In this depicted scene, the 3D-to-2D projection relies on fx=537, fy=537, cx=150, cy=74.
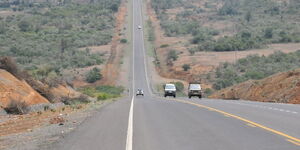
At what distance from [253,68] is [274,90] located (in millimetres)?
40147

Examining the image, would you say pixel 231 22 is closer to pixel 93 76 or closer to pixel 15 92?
pixel 93 76

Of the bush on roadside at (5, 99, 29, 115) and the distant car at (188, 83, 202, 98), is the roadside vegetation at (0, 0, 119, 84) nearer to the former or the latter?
the distant car at (188, 83, 202, 98)

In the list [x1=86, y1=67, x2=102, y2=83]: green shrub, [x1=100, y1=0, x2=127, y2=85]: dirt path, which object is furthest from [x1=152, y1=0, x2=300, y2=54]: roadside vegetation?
[x1=86, y1=67, x2=102, y2=83]: green shrub

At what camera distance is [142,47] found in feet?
409

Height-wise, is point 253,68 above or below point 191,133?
above

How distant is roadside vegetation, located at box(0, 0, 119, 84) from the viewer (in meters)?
99.0

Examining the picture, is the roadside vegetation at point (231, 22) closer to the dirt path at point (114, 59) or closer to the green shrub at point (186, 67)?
the dirt path at point (114, 59)

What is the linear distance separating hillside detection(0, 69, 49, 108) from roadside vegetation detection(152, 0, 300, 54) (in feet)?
234

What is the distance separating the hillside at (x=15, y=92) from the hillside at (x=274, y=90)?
19.2m

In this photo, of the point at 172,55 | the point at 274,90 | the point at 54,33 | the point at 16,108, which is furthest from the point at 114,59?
the point at 16,108

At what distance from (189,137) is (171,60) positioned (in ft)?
296

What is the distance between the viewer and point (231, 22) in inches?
5989

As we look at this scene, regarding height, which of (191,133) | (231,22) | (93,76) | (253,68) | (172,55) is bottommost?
(191,133)

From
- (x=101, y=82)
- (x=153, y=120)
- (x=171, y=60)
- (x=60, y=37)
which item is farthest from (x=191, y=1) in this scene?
(x=153, y=120)
